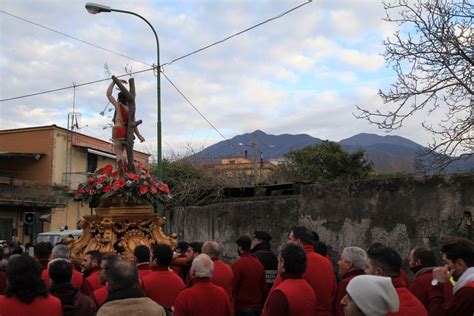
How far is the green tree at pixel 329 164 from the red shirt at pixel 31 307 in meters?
23.6

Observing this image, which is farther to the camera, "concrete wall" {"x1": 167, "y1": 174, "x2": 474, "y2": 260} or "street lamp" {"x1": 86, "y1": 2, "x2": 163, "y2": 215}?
"street lamp" {"x1": 86, "y1": 2, "x2": 163, "y2": 215}

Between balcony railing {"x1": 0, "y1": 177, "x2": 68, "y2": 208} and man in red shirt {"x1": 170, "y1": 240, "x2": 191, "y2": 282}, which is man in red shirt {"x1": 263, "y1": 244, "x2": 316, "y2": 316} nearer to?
man in red shirt {"x1": 170, "y1": 240, "x2": 191, "y2": 282}

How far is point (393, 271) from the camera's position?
401 centimetres

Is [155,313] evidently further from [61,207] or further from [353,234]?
[61,207]

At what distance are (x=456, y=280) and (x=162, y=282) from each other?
277cm

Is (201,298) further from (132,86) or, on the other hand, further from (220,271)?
(132,86)

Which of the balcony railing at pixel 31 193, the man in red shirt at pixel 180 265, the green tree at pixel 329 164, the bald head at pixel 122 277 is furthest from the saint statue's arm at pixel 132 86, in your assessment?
the balcony railing at pixel 31 193

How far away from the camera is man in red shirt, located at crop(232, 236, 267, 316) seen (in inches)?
273

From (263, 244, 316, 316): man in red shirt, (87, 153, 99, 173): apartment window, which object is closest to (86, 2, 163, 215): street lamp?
(263, 244, 316, 316): man in red shirt

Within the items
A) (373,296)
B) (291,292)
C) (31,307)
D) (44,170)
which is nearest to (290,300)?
(291,292)

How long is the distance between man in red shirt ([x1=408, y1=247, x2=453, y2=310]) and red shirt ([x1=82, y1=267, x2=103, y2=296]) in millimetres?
3229

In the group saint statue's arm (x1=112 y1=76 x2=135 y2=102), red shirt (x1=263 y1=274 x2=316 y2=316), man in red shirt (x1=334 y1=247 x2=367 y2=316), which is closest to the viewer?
red shirt (x1=263 y1=274 x2=316 y2=316)

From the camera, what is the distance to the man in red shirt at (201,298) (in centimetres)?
480

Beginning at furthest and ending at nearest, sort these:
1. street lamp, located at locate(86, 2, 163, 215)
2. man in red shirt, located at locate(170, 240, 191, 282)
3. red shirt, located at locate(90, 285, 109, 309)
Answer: street lamp, located at locate(86, 2, 163, 215) < man in red shirt, located at locate(170, 240, 191, 282) < red shirt, located at locate(90, 285, 109, 309)
